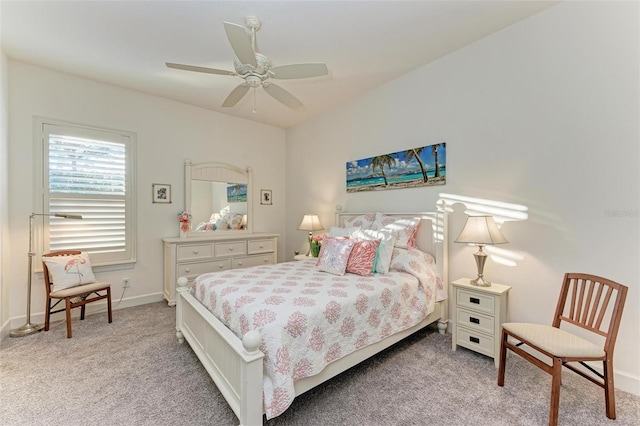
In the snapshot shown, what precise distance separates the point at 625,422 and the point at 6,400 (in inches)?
154

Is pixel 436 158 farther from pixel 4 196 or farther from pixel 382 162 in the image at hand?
pixel 4 196

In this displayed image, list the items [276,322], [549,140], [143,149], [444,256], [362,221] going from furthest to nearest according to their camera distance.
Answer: [143,149], [362,221], [444,256], [549,140], [276,322]

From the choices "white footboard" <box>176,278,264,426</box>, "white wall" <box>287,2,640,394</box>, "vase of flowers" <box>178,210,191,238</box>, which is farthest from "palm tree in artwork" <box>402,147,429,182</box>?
"vase of flowers" <box>178,210,191,238</box>

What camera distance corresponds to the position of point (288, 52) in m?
2.70

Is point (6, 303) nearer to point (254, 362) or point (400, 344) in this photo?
point (254, 362)

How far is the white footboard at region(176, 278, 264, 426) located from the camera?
4.64 feet

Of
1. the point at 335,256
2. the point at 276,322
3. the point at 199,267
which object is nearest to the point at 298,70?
the point at 335,256

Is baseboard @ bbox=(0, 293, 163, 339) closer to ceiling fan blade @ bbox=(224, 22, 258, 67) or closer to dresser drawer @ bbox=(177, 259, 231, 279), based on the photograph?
dresser drawer @ bbox=(177, 259, 231, 279)

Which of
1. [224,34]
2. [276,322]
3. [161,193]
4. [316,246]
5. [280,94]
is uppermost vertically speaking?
[224,34]

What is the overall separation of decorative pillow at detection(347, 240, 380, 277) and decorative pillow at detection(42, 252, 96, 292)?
2.92 metres

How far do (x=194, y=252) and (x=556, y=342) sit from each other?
12.6ft

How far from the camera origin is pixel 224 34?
2453mm

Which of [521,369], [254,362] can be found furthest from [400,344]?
[254,362]

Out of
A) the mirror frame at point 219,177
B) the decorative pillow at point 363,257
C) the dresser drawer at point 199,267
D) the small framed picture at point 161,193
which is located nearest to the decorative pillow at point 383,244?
the decorative pillow at point 363,257
